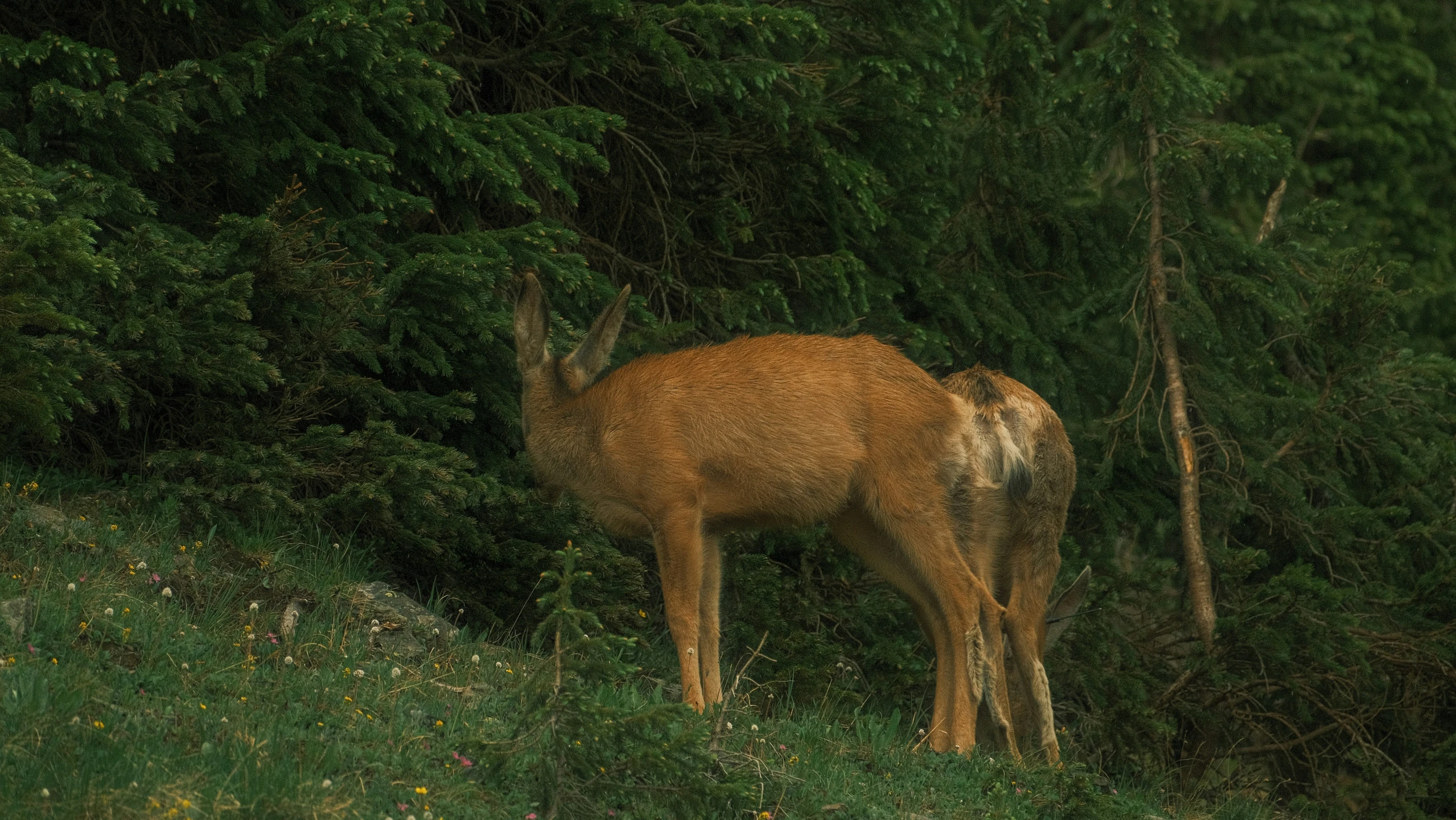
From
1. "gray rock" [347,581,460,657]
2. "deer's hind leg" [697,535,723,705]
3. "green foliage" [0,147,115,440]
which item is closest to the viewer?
"green foliage" [0,147,115,440]

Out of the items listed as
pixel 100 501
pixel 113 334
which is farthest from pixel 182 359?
pixel 100 501

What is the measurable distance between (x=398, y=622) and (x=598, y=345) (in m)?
1.85

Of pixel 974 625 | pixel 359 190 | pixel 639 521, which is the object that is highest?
pixel 359 190

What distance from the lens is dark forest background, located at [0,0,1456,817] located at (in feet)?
27.2

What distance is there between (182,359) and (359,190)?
1.57 m

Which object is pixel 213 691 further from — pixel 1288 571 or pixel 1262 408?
pixel 1262 408

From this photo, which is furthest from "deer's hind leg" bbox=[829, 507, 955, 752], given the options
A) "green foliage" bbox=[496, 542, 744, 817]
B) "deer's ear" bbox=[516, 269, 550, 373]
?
"green foliage" bbox=[496, 542, 744, 817]

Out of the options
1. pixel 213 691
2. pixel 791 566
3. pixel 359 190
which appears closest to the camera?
pixel 213 691

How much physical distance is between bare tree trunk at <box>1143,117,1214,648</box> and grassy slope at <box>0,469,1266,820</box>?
170 cm

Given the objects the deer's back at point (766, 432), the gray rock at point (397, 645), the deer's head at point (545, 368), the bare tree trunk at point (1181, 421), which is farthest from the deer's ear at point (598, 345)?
the bare tree trunk at point (1181, 421)

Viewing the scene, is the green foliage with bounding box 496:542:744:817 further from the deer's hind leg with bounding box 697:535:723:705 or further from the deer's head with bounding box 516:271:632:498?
the deer's head with bounding box 516:271:632:498

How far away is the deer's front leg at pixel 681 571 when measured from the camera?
7957mm

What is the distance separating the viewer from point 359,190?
896 cm

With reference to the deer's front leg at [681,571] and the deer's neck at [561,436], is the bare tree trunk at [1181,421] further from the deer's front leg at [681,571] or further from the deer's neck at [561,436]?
the deer's neck at [561,436]
